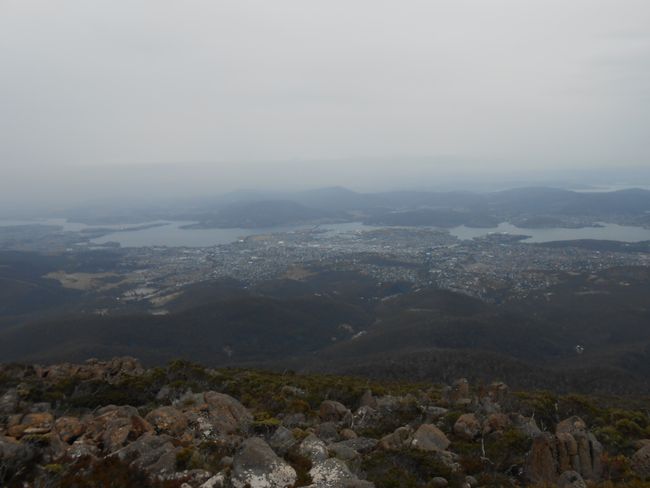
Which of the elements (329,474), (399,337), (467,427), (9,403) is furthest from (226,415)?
(399,337)

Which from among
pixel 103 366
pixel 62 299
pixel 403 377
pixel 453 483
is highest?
pixel 453 483

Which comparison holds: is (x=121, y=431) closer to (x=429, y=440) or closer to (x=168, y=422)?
(x=168, y=422)

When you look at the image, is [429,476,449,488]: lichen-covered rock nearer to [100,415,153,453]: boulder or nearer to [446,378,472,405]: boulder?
[100,415,153,453]: boulder

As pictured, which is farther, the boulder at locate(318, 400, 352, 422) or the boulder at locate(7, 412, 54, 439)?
the boulder at locate(318, 400, 352, 422)

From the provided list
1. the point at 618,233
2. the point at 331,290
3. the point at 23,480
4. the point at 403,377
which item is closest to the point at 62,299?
the point at 331,290

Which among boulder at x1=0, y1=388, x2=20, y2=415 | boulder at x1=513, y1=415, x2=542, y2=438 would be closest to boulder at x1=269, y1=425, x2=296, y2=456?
boulder at x1=513, y1=415, x2=542, y2=438

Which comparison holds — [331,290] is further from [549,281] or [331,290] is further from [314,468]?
[314,468]

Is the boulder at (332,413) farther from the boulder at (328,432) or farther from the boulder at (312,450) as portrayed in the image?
the boulder at (312,450)
